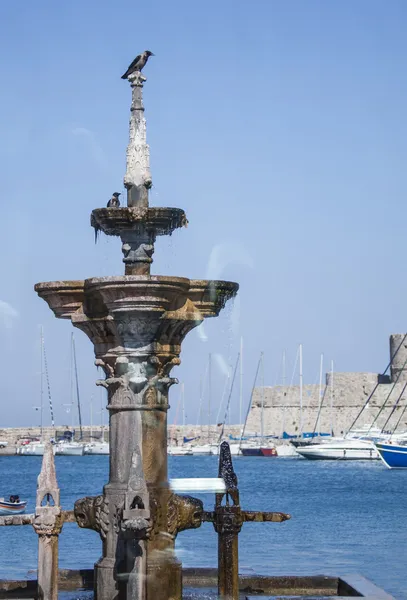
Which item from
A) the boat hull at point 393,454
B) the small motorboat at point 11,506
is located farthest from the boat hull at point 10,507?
the boat hull at point 393,454

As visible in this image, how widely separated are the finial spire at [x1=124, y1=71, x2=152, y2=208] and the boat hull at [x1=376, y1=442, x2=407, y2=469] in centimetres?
6344

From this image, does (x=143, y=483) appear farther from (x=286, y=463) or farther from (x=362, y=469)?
(x=286, y=463)

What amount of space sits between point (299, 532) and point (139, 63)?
24.6 meters

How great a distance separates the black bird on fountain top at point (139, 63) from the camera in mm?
12375

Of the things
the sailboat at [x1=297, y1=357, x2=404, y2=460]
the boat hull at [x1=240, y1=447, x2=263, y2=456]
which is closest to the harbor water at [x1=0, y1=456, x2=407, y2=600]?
the sailboat at [x1=297, y1=357, x2=404, y2=460]

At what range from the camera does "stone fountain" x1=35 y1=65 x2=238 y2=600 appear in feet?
38.1

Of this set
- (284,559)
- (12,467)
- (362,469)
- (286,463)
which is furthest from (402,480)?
(284,559)

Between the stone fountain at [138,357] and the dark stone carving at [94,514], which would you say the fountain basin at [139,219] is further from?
the dark stone carving at [94,514]

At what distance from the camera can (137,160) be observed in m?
12.3

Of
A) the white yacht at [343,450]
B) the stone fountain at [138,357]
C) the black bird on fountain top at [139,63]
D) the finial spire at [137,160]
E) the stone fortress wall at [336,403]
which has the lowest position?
the stone fountain at [138,357]

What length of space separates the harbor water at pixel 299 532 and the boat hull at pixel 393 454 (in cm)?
84

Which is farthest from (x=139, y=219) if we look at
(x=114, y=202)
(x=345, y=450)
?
(x=345, y=450)

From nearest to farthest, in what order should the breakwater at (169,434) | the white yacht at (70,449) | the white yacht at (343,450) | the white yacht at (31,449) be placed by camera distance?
the white yacht at (343,450) → the white yacht at (70,449) → the white yacht at (31,449) → the breakwater at (169,434)

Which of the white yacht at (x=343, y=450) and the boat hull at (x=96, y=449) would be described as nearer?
the white yacht at (x=343, y=450)
